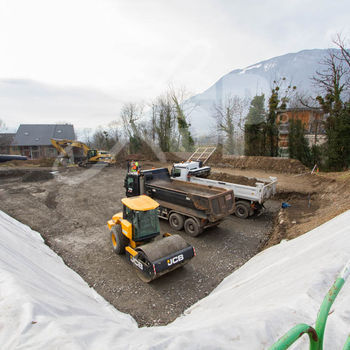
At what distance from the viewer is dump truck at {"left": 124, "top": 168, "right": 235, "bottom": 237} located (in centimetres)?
755

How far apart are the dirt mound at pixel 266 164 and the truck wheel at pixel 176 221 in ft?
42.1

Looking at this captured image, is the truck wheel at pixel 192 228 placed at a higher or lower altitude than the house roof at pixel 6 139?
lower

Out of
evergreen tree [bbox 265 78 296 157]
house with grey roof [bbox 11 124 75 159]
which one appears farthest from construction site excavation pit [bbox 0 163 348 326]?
house with grey roof [bbox 11 124 75 159]

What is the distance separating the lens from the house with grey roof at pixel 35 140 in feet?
132

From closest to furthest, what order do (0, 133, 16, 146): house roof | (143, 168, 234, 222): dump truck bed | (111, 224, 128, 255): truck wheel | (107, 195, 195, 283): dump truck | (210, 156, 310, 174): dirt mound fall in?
(107, 195, 195, 283): dump truck
(111, 224, 128, 255): truck wheel
(143, 168, 234, 222): dump truck bed
(210, 156, 310, 174): dirt mound
(0, 133, 16, 146): house roof

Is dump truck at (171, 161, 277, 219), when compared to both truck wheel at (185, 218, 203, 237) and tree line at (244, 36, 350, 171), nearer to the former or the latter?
truck wheel at (185, 218, 203, 237)

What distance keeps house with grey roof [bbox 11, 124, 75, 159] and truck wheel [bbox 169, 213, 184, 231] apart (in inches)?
1593

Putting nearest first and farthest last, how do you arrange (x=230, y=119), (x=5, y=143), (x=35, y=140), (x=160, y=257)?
(x=160, y=257), (x=230, y=119), (x=5, y=143), (x=35, y=140)

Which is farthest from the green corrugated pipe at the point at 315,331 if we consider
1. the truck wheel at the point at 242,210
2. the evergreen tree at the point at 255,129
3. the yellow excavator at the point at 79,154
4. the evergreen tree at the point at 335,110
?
the yellow excavator at the point at 79,154

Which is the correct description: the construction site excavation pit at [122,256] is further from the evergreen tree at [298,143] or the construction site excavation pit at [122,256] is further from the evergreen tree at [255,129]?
the evergreen tree at [255,129]

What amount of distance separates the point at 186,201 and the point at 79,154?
2189 cm

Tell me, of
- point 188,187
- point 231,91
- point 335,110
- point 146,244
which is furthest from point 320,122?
point 146,244

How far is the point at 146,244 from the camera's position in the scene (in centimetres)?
572

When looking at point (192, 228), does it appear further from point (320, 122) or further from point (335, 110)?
point (320, 122)
